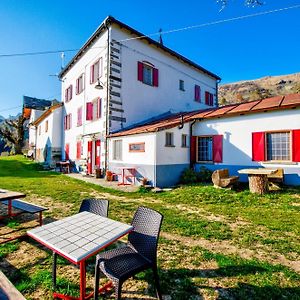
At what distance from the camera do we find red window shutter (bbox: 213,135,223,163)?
10289mm

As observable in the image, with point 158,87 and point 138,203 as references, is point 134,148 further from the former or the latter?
point 158,87

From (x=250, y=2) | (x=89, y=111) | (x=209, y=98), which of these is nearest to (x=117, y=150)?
(x=89, y=111)

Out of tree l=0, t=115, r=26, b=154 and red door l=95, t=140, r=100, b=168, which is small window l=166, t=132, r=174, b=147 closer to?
red door l=95, t=140, r=100, b=168

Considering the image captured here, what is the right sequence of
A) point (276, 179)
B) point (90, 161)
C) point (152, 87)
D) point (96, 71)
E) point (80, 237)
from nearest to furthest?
1. point (80, 237)
2. point (276, 179)
3. point (96, 71)
4. point (90, 161)
5. point (152, 87)

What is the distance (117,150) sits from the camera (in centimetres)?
1188

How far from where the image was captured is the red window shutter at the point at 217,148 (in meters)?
10.3

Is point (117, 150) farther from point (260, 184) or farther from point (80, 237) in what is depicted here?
point (80, 237)

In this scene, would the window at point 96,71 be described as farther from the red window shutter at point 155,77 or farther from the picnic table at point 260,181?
the picnic table at point 260,181

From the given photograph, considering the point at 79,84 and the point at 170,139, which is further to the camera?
the point at 79,84

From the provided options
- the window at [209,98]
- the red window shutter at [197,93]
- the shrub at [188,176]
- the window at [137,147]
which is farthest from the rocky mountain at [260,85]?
the window at [137,147]

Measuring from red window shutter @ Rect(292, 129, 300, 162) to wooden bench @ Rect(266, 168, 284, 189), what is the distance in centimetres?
79

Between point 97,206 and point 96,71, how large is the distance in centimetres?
1301

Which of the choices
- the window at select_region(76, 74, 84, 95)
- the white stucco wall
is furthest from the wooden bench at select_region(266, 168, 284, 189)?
the window at select_region(76, 74, 84, 95)

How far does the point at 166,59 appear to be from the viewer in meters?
15.9
